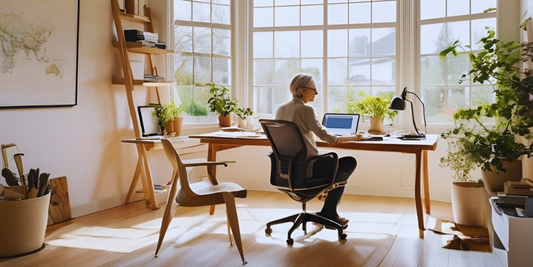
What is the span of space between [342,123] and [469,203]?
1.21 meters

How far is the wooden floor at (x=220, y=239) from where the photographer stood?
2.82m

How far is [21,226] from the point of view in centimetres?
292

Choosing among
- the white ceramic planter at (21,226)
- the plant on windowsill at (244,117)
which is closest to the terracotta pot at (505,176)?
the plant on windowsill at (244,117)

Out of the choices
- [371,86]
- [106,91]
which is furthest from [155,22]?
[371,86]

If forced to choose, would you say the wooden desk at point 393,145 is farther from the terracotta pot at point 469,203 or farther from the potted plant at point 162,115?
the potted plant at point 162,115

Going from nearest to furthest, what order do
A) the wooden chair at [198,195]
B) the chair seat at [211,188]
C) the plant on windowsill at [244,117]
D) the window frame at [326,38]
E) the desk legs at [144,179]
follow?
the wooden chair at [198,195], the chair seat at [211,188], the desk legs at [144,179], the plant on windowsill at [244,117], the window frame at [326,38]

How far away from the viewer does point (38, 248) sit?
3.03m

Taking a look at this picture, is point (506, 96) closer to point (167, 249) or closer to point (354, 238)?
point (354, 238)

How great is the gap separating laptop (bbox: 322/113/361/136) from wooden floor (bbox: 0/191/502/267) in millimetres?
795

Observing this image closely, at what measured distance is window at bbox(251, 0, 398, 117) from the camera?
482cm

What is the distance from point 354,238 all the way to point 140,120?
237cm

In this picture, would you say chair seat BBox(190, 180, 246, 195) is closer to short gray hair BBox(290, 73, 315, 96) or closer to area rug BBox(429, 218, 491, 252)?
short gray hair BBox(290, 73, 315, 96)

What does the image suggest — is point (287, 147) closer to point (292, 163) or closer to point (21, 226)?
point (292, 163)

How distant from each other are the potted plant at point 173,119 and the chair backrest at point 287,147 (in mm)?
1619
